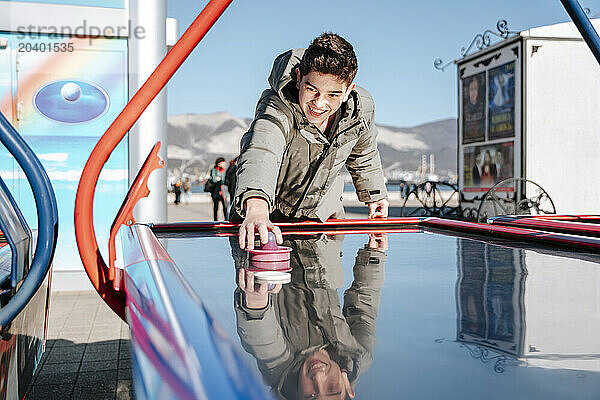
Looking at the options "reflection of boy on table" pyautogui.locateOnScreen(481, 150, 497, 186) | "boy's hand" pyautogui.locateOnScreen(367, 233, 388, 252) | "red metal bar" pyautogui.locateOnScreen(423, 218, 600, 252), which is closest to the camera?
"red metal bar" pyautogui.locateOnScreen(423, 218, 600, 252)

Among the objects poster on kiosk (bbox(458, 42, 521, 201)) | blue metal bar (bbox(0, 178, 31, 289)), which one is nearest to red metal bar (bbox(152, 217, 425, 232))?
blue metal bar (bbox(0, 178, 31, 289))

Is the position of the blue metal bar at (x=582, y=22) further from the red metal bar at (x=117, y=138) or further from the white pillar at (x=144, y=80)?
the white pillar at (x=144, y=80)

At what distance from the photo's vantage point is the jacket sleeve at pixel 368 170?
2.61m

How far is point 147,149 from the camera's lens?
5148mm

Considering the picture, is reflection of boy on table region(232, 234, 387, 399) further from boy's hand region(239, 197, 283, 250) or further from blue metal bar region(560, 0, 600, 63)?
blue metal bar region(560, 0, 600, 63)

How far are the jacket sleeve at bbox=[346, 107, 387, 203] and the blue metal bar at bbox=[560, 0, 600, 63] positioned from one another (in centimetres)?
104

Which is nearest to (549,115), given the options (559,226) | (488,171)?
(488,171)

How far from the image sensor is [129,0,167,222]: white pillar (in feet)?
16.7

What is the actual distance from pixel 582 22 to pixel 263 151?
104cm

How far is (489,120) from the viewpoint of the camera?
8938mm

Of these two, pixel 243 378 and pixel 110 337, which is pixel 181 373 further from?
pixel 110 337

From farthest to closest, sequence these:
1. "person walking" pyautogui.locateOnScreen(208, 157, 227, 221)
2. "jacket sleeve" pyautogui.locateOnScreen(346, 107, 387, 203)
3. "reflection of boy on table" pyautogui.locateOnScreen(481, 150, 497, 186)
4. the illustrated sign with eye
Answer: "person walking" pyautogui.locateOnScreen(208, 157, 227, 221), "reflection of boy on table" pyautogui.locateOnScreen(481, 150, 497, 186), the illustrated sign with eye, "jacket sleeve" pyautogui.locateOnScreen(346, 107, 387, 203)

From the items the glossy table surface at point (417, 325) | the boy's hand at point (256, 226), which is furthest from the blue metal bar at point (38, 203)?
the boy's hand at point (256, 226)

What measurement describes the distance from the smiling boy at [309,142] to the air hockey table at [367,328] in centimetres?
40
